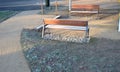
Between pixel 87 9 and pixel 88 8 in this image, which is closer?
pixel 88 8

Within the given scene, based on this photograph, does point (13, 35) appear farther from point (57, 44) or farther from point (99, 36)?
point (99, 36)

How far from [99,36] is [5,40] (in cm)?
369

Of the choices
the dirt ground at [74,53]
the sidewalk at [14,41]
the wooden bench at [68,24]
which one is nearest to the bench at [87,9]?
the sidewalk at [14,41]

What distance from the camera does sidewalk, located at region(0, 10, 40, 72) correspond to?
7.73 meters

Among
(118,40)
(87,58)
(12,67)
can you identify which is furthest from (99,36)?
(12,67)

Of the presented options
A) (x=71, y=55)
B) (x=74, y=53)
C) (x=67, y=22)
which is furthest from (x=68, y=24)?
(x=71, y=55)

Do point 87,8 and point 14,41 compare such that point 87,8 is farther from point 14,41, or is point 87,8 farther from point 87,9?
point 14,41

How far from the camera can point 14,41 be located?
10.3 metres

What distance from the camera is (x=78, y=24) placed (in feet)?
33.8

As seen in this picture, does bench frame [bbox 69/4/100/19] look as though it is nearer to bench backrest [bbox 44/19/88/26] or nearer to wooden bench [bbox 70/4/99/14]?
wooden bench [bbox 70/4/99/14]

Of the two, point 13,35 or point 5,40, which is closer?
point 5,40

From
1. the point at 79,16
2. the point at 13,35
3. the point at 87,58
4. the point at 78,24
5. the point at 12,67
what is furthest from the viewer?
the point at 79,16

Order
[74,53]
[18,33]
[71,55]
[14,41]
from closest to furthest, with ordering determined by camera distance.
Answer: [71,55] < [74,53] < [14,41] < [18,33]

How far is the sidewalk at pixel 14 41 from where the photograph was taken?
25.3 feet
